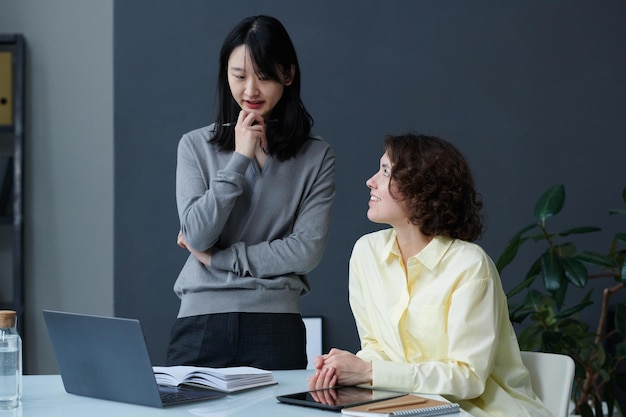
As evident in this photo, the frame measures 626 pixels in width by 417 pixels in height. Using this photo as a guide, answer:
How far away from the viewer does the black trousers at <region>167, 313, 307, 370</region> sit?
2062mm

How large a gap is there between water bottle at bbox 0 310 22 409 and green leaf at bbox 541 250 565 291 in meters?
2.10

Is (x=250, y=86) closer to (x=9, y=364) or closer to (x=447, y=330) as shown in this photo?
(x=447, y=330)

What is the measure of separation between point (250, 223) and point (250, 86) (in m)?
0.34

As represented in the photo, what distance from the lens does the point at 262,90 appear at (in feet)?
7.23

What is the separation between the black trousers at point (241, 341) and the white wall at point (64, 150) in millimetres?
1874

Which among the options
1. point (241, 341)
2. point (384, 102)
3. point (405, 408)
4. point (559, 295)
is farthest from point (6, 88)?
point (405, 408)

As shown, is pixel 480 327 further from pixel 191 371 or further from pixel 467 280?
pixel 191 371

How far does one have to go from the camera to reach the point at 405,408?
1.46 m

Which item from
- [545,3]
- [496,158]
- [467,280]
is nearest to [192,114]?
[496,158]

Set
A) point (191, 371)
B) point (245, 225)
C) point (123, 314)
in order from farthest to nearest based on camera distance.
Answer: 1. point (123, 314)
2. point (245, 225)
3. point (191, 371)

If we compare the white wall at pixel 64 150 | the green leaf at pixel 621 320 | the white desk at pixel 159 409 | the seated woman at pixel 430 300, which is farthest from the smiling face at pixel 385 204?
the white wall at pixel 64 150

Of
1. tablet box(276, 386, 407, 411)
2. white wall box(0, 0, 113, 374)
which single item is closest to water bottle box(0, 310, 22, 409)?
tablet box(276, 386, 407, 411)

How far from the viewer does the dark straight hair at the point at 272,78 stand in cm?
219

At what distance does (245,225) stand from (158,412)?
78cm
